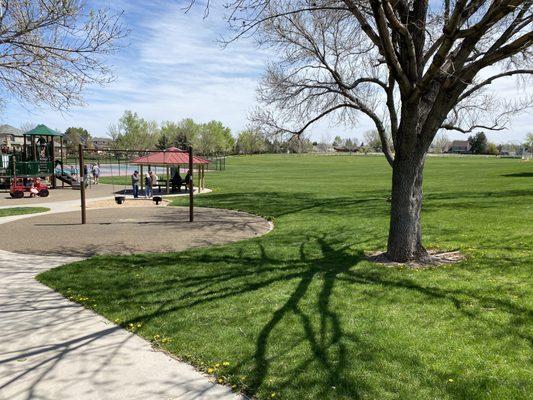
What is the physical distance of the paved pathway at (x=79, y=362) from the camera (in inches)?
170

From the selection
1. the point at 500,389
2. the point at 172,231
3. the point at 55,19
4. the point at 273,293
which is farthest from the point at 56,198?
the point at 500,389

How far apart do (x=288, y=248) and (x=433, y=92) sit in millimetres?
4686

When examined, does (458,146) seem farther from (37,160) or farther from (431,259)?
(431,259)

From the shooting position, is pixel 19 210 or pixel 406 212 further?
pixel 19 210

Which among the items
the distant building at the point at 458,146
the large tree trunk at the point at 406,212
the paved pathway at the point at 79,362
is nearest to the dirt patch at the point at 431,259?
the large tree trunk at the point at 406,212

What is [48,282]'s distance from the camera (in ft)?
26.7

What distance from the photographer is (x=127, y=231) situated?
13.8 m

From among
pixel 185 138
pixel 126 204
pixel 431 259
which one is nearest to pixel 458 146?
pixel 185 138

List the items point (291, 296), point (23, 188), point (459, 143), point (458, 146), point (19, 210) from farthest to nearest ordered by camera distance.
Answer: point (459, 143)
point (458, 146)
point (23, 188)
point (19, 210)
point (291, 296)

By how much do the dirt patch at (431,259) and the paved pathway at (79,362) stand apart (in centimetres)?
526

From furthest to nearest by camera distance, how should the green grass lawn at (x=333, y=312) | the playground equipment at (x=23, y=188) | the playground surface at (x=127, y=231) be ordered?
the playground equipment at (x=23, y=188) → the playground surface at (x=127, y=231) → the green grass lawn at (x=333, y=312)

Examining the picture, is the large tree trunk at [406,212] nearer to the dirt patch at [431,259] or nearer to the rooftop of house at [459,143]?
the dirt patch at [431,259]

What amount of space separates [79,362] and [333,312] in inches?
128

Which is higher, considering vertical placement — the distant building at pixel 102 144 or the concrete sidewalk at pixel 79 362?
the distant building at pixel 102 144
